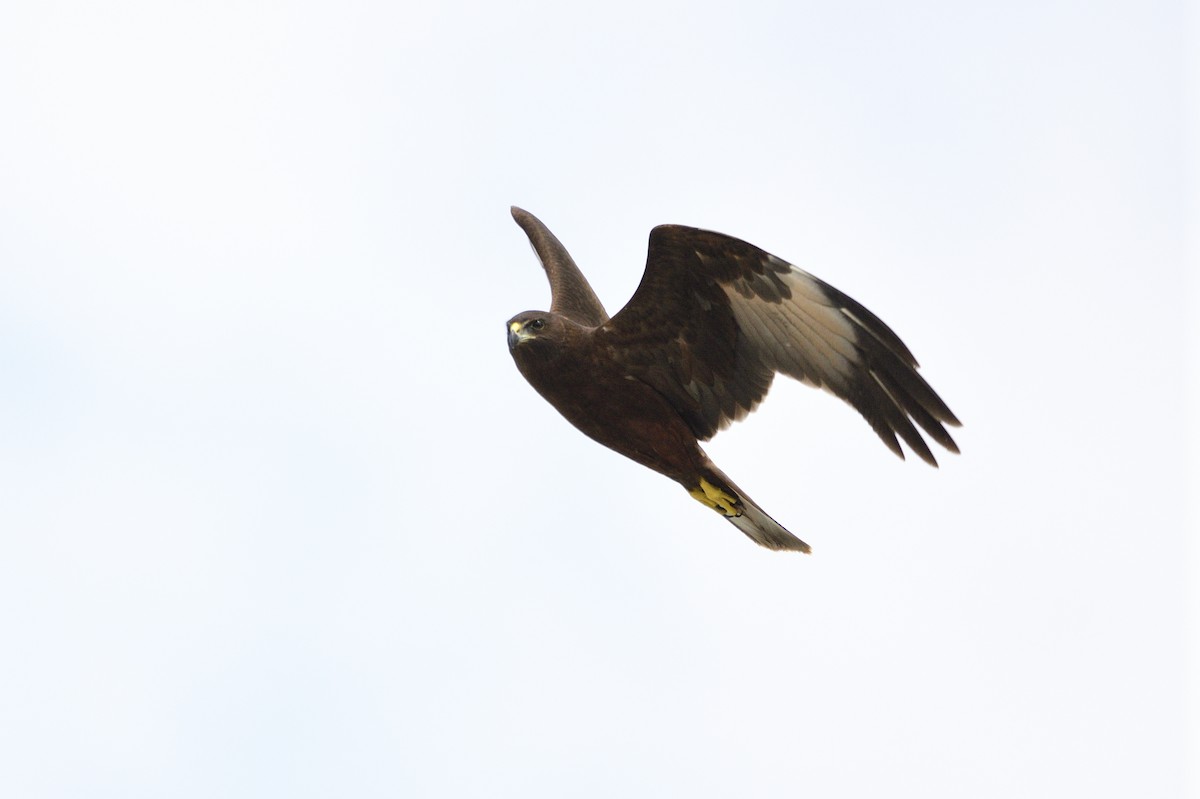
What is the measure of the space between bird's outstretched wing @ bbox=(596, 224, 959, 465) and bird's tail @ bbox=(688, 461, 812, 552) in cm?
41

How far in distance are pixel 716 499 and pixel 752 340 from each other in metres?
1.10

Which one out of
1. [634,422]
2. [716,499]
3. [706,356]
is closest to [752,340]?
[706,356]

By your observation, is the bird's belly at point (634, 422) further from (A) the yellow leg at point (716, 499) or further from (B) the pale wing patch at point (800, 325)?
(B) the pale wing patch at point (800, 325)

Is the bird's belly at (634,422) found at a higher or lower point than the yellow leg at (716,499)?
higher

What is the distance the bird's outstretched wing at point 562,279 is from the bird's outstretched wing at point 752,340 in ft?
3.15

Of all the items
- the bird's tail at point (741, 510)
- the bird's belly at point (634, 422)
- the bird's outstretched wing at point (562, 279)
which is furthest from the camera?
the bird's outstretched wing at point (562, 279)

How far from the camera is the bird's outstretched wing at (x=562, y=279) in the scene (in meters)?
11.9

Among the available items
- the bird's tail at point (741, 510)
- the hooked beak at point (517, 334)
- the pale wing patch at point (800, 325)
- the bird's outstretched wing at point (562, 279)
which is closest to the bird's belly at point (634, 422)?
the bird's tail at point (741, 510)

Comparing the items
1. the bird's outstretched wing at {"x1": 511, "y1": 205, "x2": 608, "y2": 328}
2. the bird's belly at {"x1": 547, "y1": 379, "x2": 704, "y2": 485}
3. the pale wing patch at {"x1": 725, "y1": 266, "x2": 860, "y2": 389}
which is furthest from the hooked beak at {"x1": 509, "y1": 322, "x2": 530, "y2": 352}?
the pale wing patch at {"x1": 725, "y1": 266, "x2": 860, "y2": 389}

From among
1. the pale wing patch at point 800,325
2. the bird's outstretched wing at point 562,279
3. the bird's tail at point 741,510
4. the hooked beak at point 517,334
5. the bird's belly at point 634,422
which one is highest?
the bird's outstretched wing at point 562,279

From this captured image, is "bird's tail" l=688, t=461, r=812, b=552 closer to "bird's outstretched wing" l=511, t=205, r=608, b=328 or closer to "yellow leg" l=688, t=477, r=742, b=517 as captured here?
"yellow leg" l=688, t=477, r=742, b=517

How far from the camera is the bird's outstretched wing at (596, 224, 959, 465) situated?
33.6 ft

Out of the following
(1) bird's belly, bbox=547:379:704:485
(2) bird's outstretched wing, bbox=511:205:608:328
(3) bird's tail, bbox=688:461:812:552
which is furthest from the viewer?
(2) bird's outstretched wing, bbox=511:205:608:328

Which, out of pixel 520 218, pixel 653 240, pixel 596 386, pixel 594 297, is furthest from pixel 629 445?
pixel 520 218
